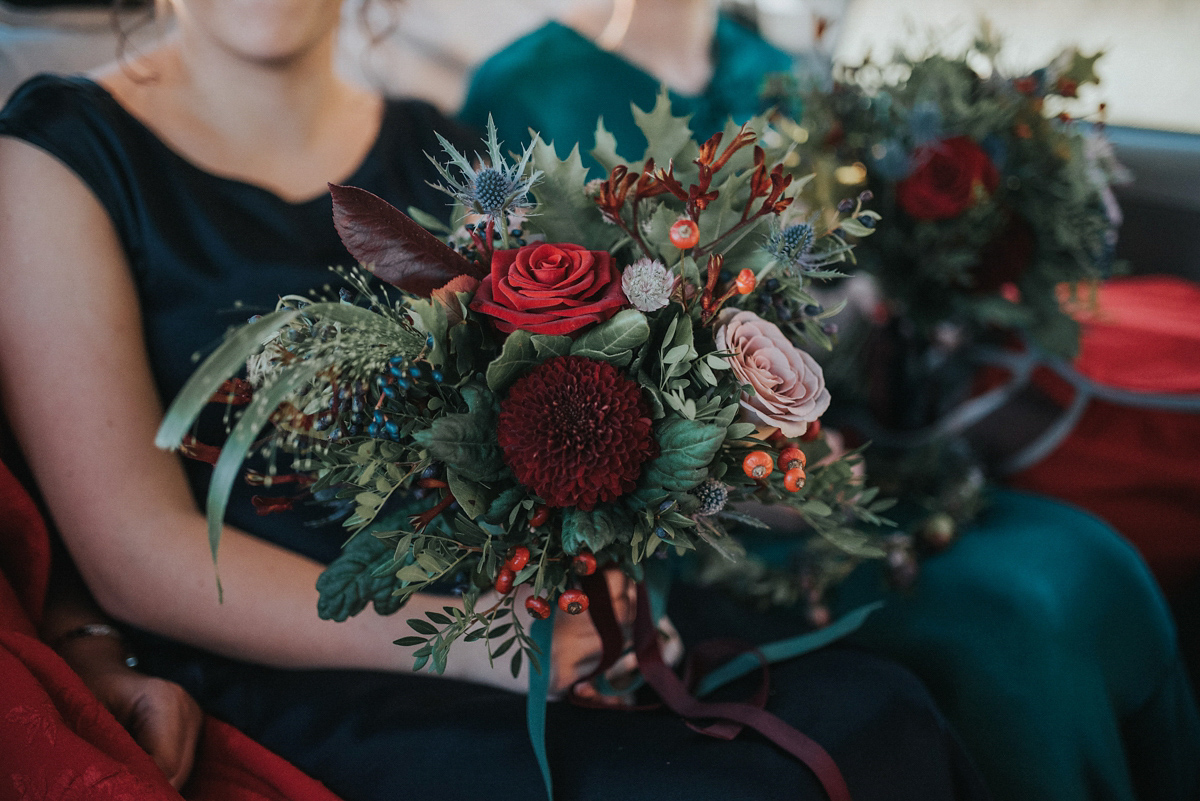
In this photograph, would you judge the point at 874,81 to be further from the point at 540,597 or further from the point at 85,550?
the point at 85,550

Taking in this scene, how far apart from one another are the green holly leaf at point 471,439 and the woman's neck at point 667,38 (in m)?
1.09

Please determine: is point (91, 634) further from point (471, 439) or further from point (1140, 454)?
point (1140, 454)

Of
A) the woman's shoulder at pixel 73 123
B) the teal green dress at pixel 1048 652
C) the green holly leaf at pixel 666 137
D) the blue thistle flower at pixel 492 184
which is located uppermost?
the woman's shoulder at pixel 73 123

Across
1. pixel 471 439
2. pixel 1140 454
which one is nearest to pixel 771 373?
pixel 471 439

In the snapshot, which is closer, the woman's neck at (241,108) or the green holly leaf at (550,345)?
the green holly leaf at (550,345)

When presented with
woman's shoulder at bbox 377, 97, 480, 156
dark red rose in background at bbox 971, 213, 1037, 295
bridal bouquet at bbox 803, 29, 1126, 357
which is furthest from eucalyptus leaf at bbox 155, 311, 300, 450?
dark red rose in background at bbox 971, 213, 1037, 295

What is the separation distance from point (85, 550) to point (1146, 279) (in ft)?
6.50

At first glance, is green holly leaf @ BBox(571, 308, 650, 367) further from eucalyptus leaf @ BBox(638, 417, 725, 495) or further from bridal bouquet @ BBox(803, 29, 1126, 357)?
bridal bouquet @ BBox(803, 29, 1126, 357)

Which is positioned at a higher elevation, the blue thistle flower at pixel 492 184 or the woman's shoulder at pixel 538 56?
the woman's shoulder at pixel 538 56

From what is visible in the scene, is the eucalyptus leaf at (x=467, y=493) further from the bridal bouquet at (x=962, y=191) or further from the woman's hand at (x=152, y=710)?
the bridal bouquet at (x=962, y=191)

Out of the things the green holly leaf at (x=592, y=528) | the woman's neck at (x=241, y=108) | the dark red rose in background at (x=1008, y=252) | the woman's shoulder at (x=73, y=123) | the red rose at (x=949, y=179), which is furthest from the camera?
the dark red rose in background at (x=1008, y=252)

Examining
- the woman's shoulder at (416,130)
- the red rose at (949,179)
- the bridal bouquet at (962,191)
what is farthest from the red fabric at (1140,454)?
the woman's shoulder at (416,130)

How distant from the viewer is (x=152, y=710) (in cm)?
69

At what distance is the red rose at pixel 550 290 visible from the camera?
525 millimetres
